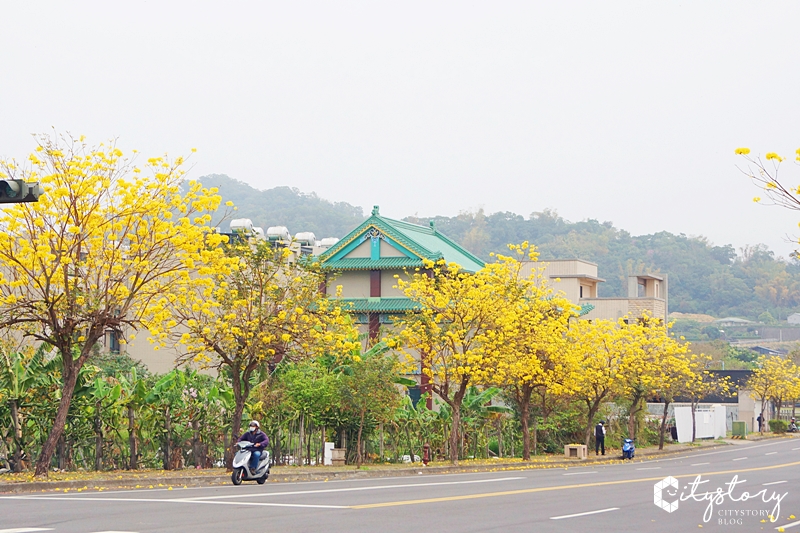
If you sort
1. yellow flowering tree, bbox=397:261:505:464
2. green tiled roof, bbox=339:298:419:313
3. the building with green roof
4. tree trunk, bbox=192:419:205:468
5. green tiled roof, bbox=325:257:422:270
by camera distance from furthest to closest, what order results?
the building with green roof → green tiled roof, bbox=325:257:422:270 → green tiled roof, bbox=339:298:419:313 → yellow flowering tree, bbox=397:261:505:464 → tree trunk, bbox=192:419:205:468

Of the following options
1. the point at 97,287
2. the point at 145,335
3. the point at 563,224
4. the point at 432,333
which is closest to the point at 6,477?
the point at 97,287

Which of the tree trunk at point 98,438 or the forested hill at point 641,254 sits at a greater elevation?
the forested hill at point 641,254

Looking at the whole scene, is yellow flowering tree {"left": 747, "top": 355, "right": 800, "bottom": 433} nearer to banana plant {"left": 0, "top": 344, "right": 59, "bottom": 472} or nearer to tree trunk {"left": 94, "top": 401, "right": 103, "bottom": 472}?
tree trunk {"left": 94, "top": 401, "right": 103, "bottom": 472}

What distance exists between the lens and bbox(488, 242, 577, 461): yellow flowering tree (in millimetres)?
34219

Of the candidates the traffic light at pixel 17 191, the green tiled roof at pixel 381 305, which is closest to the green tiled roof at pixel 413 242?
the green tiled roof at pixel 381 305

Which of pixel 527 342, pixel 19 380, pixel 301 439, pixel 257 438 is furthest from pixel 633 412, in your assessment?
pixel 19 380

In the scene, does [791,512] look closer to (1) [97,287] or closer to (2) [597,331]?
(1) [97,287]

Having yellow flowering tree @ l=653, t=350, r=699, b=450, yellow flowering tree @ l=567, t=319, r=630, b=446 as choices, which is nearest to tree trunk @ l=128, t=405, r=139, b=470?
yellow flowering tree @ l=567, t=319, r=630, b=446

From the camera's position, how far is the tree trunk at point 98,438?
25.4 m

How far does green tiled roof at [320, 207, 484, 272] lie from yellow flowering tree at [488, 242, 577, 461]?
12.8 m

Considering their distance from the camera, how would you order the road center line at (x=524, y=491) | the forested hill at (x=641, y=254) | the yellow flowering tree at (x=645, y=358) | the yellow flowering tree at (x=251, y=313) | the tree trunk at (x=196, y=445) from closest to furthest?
1. the road center line at (x=524, y=491)
2. the yellow flowering tree at (x=251, y=313)
3. the tree trunk at (x=196, y=445)
4. the yellow flowering tree at (x=645, y=358)
5. the forested hill at (x=641, y=254)

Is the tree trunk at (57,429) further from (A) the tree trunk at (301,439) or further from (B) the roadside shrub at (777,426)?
(B) the roadside shrub at (777,426)

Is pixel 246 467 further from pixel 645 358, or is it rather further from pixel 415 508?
pixel 645 358

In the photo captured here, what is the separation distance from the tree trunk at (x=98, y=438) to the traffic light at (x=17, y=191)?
34.6ft
